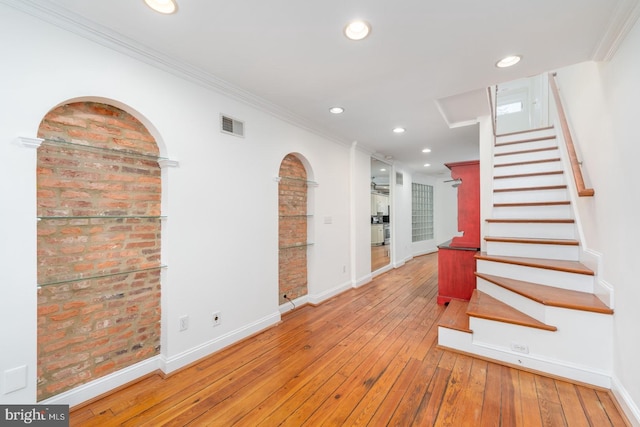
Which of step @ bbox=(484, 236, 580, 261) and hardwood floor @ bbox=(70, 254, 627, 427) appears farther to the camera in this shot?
step @ bbox=(484, 236, 580, 261)

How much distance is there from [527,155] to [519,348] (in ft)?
9.68

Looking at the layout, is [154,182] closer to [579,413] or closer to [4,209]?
[4,209]

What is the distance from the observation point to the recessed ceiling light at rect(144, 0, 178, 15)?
1.51 metres

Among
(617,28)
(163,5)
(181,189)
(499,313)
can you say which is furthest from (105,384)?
(617,28)

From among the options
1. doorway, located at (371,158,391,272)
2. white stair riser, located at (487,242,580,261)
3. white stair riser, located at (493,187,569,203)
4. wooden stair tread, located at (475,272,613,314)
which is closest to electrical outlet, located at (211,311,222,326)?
wooden stair tread, located at (475,272,613,314)

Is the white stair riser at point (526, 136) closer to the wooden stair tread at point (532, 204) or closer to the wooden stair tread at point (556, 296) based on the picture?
the wooden stair tread at point (532, 204)

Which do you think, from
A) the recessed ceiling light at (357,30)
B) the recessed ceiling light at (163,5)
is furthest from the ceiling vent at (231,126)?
the recessed ceiling light at (357,30)

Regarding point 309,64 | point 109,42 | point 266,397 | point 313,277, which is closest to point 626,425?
point 266,397

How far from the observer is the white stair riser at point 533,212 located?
9.61 feet

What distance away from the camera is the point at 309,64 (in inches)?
85.0

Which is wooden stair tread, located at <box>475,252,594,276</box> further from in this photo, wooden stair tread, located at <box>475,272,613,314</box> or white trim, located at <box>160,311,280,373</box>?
white trim, located at <box>160,311,280,373</box>

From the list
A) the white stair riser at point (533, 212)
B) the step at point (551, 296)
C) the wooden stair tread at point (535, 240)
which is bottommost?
the step at point (551, 296)

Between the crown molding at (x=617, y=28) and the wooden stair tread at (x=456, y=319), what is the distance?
2399 mm

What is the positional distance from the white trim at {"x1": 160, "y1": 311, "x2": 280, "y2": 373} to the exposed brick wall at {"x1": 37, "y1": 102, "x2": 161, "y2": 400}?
17 centimetres
